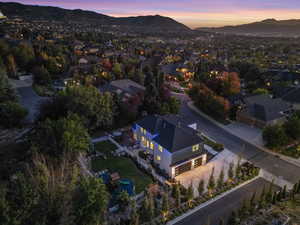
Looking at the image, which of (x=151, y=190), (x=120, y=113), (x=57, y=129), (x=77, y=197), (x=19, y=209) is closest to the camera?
(x=19, y=209)

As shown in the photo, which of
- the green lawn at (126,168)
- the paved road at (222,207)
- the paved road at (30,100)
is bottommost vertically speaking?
the green lawn at (126,168)

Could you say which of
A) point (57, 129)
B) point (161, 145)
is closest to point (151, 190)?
point (161, 145)

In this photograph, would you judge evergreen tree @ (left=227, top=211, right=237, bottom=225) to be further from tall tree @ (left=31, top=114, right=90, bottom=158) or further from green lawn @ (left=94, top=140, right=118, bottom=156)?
green lawn @ (left=94, top=140, right=118, bottom=156)

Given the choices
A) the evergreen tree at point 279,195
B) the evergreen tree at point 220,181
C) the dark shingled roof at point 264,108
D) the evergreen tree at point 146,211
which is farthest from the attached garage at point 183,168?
the dark shingled roof at point 264,108

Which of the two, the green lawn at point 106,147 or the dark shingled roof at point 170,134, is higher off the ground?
the dark shingled roof at point 170,134

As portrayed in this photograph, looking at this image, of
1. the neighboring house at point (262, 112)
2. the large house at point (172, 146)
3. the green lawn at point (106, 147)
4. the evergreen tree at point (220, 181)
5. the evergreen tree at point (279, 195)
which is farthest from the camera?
the neighboring house at point (262, 112)

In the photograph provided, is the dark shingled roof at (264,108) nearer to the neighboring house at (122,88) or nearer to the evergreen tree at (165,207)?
the neighboring house at (122,88)

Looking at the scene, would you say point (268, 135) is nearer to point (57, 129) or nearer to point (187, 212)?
point (187, 212)
